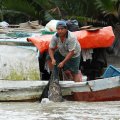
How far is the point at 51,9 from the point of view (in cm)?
1327

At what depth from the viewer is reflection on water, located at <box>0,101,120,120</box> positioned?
7.10 metres

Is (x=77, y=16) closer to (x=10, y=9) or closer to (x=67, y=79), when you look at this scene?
(x=10, y=9)

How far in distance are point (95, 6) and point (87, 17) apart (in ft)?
1.26

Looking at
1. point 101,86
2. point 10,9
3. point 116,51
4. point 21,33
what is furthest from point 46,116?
point 10,9

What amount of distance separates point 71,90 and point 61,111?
3.28 ft

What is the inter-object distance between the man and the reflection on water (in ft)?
2.42

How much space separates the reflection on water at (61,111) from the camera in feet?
23.3

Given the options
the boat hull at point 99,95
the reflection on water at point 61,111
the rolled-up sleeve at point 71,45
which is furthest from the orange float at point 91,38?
the reflection on water at point 61,111

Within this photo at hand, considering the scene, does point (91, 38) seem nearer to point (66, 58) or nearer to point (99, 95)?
point (66, 58)

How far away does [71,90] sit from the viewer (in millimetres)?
8438

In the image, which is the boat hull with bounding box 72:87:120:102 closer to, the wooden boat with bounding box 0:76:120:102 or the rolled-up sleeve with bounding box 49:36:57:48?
the wooden boat with bounding box 0:76:120:102

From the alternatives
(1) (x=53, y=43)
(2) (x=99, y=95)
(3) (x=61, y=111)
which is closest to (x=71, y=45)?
(1) (x=53, y=43)

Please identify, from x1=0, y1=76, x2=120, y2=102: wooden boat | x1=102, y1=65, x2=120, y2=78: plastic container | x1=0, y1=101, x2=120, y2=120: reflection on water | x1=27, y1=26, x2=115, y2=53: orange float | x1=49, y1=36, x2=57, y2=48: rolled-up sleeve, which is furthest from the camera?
x1=27, y1=26, x2=115, y2=53: orange float

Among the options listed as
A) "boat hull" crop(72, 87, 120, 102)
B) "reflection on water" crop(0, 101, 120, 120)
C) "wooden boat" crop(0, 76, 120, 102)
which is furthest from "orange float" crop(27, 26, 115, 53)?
"reflection on water" crop(0, 101, 120, 120)
